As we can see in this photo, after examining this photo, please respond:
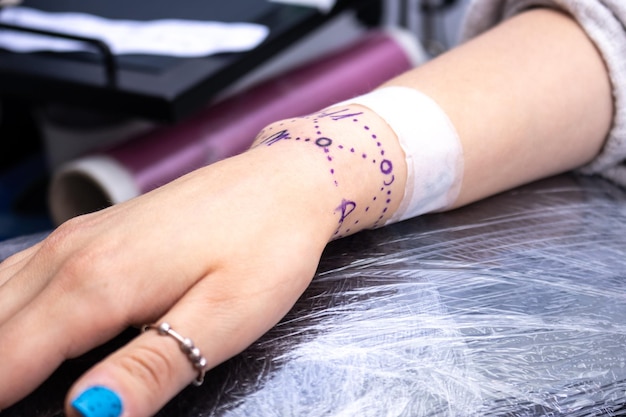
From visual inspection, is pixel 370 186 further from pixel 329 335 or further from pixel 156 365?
pixel 156 365

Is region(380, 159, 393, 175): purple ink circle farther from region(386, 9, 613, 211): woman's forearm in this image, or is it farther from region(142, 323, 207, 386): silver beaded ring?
region(142, 323, 207, 386): silver beaded ring

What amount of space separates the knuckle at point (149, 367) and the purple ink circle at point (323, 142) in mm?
239

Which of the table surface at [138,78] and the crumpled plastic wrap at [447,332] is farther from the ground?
the table surface at [138,78]

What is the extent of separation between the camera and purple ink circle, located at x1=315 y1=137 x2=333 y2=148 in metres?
0.60

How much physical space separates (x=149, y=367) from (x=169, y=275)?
0.08 metres

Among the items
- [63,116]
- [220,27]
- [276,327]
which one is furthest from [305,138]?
[63,116]

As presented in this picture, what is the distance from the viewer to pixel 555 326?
54cm

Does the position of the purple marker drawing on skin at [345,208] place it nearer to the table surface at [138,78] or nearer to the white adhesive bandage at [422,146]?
the white adhesive bandage at [422,146]

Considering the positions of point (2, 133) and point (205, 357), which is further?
point (2, 133)

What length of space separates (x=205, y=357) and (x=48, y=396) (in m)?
0.12

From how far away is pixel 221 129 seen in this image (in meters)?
1.29

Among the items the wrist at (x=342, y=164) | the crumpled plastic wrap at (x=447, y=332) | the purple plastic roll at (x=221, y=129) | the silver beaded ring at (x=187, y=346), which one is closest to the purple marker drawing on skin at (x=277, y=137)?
the wrist at (x=342, y=164)

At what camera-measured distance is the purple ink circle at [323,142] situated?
0.60 m

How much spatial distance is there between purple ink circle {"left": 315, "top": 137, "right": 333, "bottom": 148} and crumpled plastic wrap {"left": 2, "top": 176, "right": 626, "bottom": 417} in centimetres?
9
